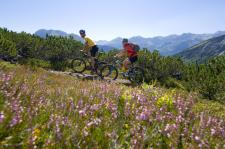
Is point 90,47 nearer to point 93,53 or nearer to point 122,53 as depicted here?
point 93,53

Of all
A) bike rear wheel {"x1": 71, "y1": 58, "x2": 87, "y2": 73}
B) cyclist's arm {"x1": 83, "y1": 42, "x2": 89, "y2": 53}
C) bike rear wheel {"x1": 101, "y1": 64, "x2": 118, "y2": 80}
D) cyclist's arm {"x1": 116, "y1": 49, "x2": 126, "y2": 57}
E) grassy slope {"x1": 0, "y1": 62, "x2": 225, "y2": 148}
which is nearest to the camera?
grassy slope {"x1": 0, "y1": 62, "x2": 225, "y2": 148}

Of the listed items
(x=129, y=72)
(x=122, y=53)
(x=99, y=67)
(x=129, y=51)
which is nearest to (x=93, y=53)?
(x=99, y=67)

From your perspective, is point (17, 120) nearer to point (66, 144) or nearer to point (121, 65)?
point (66, 144)

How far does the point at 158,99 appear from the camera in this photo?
6.25m

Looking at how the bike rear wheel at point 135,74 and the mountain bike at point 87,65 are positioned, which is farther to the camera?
the mountain bike at point 87,65

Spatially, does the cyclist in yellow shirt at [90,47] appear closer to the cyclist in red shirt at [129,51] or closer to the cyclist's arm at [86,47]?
the cyclist's arm at [86,47]

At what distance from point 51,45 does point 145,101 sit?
1189 inches

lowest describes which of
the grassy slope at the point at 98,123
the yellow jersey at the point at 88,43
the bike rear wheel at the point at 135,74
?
the bike rear wheel at the point at 135,74

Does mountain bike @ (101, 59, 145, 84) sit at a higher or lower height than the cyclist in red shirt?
lower

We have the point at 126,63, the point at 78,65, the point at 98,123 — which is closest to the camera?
the point at 98,123

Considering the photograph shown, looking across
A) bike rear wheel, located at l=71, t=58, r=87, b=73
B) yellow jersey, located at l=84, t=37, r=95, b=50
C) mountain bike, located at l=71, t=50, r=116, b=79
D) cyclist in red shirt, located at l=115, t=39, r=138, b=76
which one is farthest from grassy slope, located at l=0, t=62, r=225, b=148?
bike rear wheel, located at l=71, t=58, r=87, b=73

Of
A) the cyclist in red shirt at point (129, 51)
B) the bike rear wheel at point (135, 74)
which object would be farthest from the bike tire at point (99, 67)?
the cyclist in red shirt at point (129, 51)

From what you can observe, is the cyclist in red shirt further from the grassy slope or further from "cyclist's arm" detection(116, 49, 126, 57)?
the grassy slope

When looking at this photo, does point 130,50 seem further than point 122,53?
No
